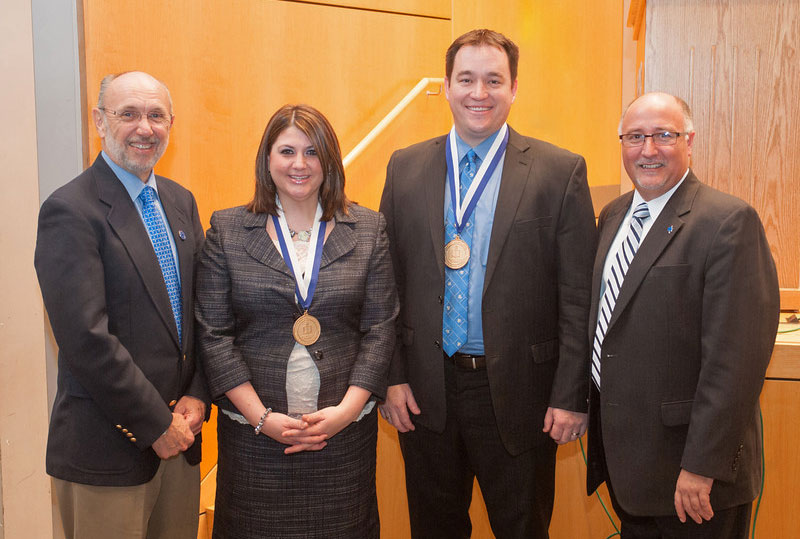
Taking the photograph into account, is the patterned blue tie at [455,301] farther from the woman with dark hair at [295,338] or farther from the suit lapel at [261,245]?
the suit lapel at [261,245]

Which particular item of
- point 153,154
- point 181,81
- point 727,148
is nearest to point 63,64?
point 181,81

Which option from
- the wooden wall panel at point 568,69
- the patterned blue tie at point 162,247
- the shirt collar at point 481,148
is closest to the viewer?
the patterned blue tie at point 162,247

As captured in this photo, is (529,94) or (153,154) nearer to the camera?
(153,154)

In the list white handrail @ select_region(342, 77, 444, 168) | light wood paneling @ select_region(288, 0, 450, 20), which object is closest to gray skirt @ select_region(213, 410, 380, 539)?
white handrail @ select_region(342, 77, 444, 168)

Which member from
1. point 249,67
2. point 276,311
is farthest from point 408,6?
point 276,311

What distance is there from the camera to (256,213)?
2158mm

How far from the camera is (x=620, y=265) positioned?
2.00 meters

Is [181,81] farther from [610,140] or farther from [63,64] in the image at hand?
[610,140]

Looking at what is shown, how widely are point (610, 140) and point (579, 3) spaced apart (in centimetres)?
104

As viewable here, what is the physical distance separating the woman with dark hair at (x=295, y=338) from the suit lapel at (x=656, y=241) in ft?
2.32

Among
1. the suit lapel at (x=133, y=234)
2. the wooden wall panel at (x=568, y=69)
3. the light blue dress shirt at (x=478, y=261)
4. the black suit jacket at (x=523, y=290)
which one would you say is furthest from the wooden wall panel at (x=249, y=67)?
the light blue dress shirt at (x=478, y=261)

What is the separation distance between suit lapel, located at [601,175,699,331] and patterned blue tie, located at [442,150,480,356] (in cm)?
45

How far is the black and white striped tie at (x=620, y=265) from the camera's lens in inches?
78.5

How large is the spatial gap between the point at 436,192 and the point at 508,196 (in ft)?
0.76
